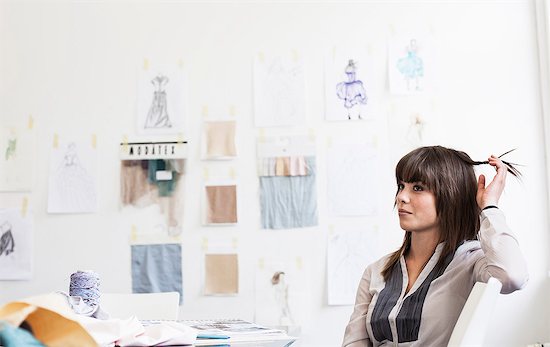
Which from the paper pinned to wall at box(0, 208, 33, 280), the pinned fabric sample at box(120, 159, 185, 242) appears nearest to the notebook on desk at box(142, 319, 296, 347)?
the pinned fabric sample at box(120, 159, 185, 242)

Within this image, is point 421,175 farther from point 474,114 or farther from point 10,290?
point 10,290

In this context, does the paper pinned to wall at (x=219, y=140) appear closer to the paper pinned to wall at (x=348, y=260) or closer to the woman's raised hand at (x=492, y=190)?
the paper pinned to wall at (x=348, y=260)

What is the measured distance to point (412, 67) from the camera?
3338 millimetres

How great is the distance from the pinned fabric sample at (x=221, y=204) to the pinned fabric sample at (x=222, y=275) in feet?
0.56

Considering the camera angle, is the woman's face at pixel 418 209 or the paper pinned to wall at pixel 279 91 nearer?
the woman's face at pixel 418 209

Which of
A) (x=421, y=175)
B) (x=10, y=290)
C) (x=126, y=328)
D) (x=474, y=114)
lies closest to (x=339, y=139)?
(x=474, y=114)

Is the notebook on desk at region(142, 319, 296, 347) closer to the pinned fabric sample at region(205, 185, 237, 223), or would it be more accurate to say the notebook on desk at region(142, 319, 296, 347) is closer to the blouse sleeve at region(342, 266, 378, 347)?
the blouse sleeve at region(342, 266, 378, 347)

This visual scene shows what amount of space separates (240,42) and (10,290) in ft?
5.22

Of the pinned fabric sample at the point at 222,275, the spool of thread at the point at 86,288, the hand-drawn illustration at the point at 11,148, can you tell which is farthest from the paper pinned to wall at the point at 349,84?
the spool of thread at the point at 86,288

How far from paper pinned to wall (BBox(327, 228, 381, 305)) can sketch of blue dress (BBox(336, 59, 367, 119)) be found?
559 millimetres

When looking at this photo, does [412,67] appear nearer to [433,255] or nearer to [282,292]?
[282,292]

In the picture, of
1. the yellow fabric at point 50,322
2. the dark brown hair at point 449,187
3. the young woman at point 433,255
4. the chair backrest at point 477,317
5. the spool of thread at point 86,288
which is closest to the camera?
the yellow fabric at point 50,322

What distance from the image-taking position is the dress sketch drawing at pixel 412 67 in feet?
10.9

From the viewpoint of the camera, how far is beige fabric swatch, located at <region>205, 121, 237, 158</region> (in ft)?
11.0
